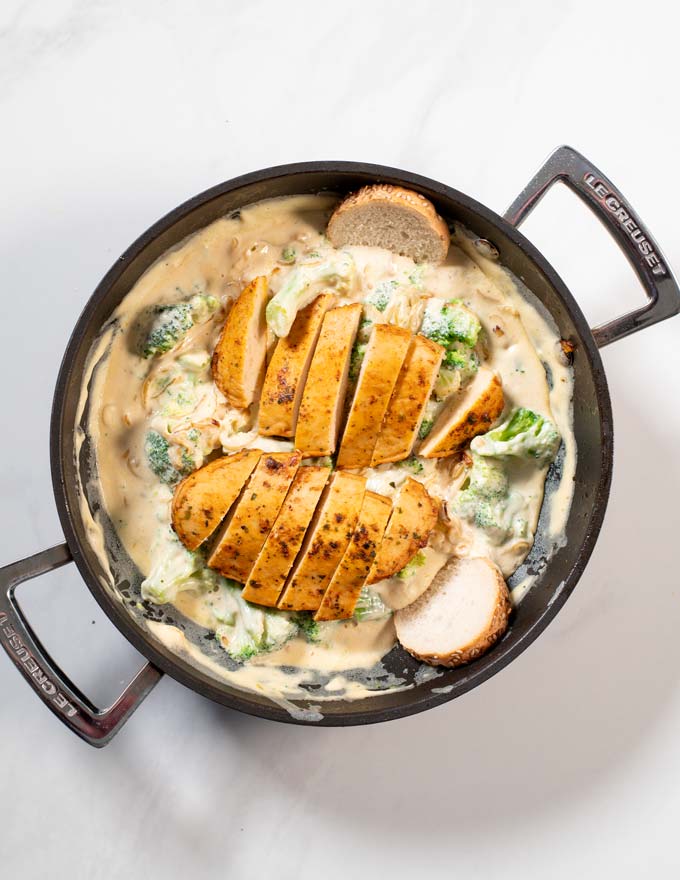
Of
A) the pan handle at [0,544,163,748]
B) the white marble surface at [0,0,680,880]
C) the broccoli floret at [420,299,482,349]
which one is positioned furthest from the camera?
the white marble surface at [0,0,680,880]

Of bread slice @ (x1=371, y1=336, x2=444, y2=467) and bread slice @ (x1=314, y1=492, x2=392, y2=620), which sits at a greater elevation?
bread slice @ (x1=371, y1=336, x2=444, y2=467)

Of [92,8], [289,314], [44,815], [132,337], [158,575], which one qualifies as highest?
[92,8]

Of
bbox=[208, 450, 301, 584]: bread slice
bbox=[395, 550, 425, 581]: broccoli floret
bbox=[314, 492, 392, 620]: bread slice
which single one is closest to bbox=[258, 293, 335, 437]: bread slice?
bbox=[208, 450, 301, 584]: bread slice

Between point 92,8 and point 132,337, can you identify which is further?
point 92,8

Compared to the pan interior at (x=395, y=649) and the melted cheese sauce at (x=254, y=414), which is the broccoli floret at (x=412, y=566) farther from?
the pan interior at (x=395, y=649)

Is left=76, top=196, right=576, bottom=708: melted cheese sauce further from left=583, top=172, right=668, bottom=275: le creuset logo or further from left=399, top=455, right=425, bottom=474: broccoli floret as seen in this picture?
left=583, top=172, right=668, bottom=275: le creuset logo

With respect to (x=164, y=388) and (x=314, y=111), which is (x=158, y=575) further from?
(x=314, y=111)

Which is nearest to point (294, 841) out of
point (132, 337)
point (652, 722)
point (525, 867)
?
point (525, 867)

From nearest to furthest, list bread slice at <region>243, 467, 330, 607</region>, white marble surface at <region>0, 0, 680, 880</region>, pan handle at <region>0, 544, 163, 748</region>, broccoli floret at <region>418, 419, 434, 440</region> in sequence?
pan handle at <region>0, 544, 163, 748</region>
bread slice at <region>243, 467, 330, 607</region>
broccoli floret at <region>418, 419, 434, 440</region>
white marble surface at <region>0, 0, 680, 880</region>
